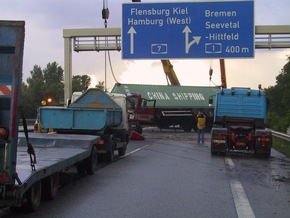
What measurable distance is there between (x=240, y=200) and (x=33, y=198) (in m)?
3.68

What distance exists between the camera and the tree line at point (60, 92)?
5112 cm

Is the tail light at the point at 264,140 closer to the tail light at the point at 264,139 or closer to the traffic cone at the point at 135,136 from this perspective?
the tail light at the point at 264,139

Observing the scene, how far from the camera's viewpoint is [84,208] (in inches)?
310

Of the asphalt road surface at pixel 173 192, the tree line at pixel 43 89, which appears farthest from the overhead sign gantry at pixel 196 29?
the asphalt road surface at pixel 173 192

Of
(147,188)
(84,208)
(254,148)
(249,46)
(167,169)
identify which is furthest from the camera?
(249,46)

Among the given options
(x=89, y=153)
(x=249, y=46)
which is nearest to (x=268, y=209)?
(x=89, y=153)

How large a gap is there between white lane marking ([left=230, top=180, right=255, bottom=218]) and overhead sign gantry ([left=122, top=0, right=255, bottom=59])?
38.8 feet

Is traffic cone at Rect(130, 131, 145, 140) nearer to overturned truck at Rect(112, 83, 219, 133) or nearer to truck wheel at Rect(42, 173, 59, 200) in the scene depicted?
overturned truck at Rect(112, 83, 219, 133)

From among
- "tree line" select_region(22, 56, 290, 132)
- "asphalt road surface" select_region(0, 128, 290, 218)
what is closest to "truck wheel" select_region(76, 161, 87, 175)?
"asphalt road surface" select_region(0, 128, 290, 218)

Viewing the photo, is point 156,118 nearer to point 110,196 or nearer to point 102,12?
point 102,12

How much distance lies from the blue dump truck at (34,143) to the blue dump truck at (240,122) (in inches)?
175

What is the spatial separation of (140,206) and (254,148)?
10.5 meters

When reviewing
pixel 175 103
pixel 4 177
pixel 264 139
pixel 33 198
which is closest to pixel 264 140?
pixel 264 139

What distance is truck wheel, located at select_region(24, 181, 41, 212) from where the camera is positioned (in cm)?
732
